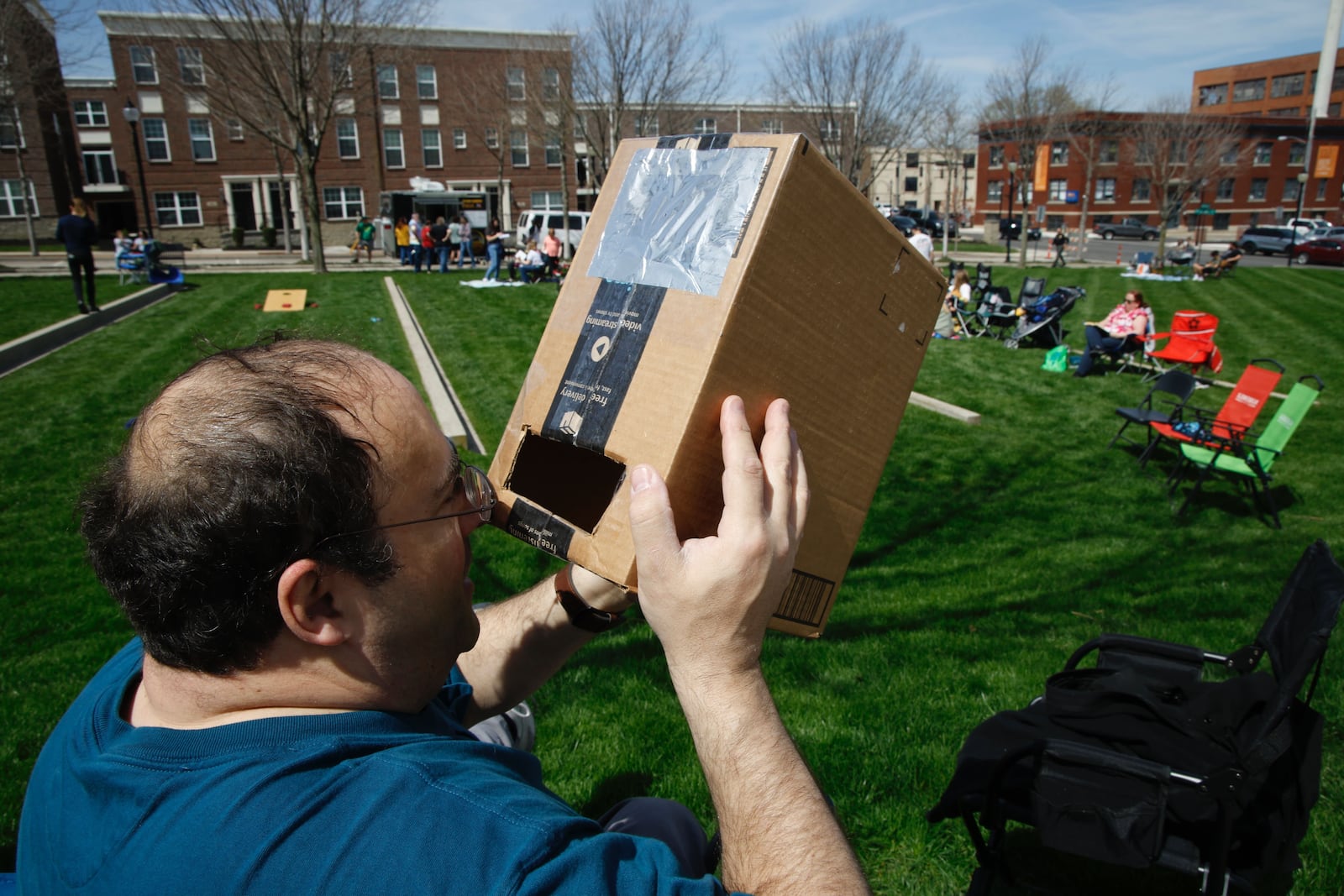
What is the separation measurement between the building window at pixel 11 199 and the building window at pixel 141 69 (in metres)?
7.41

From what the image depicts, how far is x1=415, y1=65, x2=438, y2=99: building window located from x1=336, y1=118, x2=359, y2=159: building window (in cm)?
388

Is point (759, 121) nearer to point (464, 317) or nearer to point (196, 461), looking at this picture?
point (464, 317)

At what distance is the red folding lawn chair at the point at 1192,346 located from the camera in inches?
439

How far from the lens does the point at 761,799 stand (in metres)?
1.10

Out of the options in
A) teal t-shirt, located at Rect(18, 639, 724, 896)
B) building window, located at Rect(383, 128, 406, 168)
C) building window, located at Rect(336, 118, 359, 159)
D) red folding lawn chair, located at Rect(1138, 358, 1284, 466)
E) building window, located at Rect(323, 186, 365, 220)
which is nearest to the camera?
teal t-shirt, located at Rect(18, 639, 724, 896)

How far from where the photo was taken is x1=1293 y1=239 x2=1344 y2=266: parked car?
31.8 m

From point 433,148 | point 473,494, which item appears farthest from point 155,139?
point 473,494

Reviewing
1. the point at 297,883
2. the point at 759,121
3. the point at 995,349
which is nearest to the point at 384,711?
the point at 297,883

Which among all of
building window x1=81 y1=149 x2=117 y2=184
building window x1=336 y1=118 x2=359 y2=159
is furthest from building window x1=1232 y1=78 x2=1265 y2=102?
building window x1=81 y1=149 x2=117 y2=184

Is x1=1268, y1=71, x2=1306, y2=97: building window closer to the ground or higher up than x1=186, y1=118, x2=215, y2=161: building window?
higher up

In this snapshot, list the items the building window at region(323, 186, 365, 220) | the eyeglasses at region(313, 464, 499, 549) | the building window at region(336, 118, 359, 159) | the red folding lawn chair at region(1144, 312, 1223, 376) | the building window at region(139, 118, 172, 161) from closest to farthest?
the eyeglasses at region(313, 464, 499, 549) < the red folding lawn chair at region(1144, 312, 1223, 376) < the building window at region(139, 118, 172, 161) < the building window at region(336, 118, 359, 159) < the building window at region(323, 186, 365, 220)

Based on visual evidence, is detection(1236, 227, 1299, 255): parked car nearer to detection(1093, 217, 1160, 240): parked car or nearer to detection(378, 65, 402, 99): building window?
detection(1093, 217, 1160, 240): parked car

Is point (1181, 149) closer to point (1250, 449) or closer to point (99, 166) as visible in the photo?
point (1250, 449)

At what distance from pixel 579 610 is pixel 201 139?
157 feet
